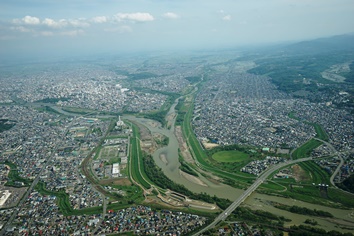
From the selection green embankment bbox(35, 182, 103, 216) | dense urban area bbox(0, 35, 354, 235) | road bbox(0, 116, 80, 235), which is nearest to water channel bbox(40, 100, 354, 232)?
dense urban area bbox(0, 35, 354, 235)

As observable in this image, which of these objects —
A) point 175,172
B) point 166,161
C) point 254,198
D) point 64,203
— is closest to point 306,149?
point 254,198

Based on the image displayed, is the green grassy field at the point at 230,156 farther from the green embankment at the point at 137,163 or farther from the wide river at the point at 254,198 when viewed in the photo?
the green embankment at the point at 137,163

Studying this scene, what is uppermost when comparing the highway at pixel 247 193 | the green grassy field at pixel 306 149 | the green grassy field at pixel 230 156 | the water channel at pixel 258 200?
the green grassy field at pixel 306 149

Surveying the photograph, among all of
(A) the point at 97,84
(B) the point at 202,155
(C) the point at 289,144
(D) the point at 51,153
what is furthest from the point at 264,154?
(A) the point at 97,84

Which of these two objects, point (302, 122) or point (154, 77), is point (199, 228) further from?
point (154, 77)

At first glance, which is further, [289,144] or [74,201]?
[289,144]

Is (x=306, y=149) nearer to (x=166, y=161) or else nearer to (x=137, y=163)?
(x=166, y=161)

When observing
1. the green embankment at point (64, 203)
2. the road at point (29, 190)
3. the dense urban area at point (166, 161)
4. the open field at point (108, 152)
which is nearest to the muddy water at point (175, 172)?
the dense urban area at point (166, 161)
